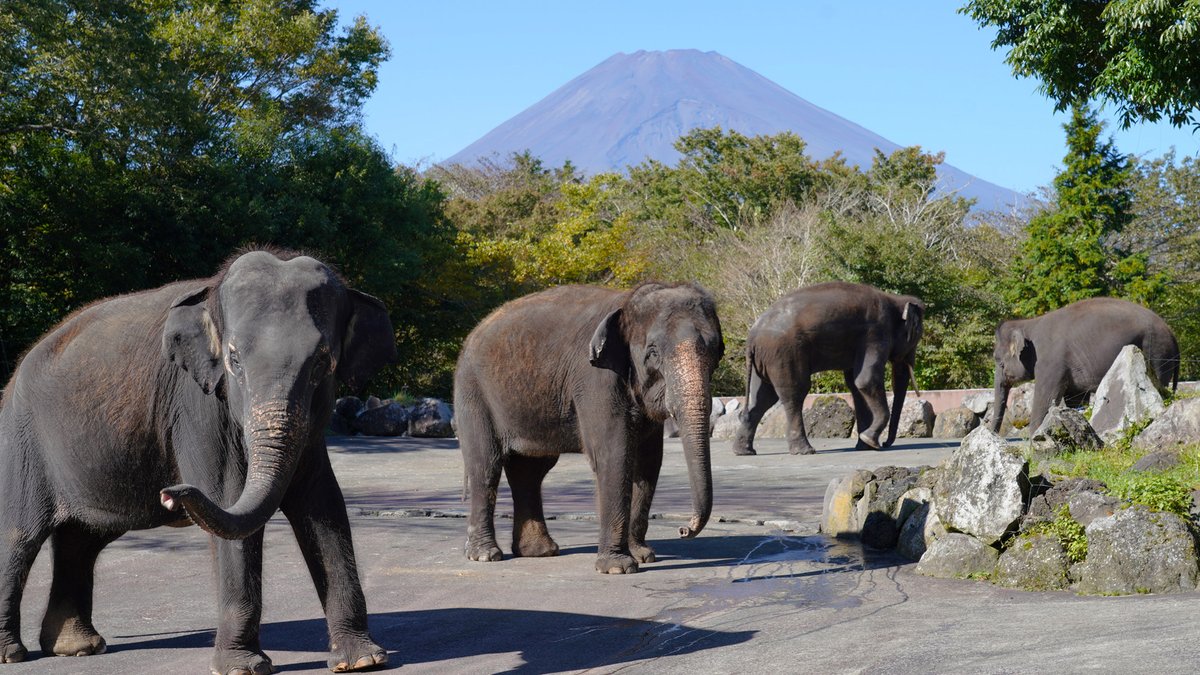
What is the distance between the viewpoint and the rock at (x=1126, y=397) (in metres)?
14.9

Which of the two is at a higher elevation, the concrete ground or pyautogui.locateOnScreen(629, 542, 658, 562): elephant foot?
pyautogui.locateOnScreen(629, 542, 658, 562): elephant foot

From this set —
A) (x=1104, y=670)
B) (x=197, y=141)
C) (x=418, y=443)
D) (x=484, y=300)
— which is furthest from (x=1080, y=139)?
(x=1104, y=670)

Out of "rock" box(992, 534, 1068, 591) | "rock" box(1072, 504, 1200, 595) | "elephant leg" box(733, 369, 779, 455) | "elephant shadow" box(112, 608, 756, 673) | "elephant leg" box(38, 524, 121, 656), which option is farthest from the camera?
"elephant leg" box(733, 369, 779, 455)

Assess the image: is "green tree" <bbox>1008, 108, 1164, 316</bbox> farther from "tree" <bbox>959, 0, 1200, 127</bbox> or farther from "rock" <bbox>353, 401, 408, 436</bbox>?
"rock" <bbox>353, 401, 408, 436</bbox>

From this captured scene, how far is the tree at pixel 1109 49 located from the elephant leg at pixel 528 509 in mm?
11598

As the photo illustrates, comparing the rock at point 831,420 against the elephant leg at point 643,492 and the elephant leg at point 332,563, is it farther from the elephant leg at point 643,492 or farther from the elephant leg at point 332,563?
the elephant leg at point 332,563

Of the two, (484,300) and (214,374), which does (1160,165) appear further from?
(214,374)

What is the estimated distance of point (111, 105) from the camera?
82.9ft

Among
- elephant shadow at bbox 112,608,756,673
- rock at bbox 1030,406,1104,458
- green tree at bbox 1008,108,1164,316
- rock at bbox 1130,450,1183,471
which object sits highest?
green tree at bbox 1008,108,1164,316

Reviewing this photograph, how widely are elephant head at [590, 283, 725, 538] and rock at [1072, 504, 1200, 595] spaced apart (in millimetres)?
2451

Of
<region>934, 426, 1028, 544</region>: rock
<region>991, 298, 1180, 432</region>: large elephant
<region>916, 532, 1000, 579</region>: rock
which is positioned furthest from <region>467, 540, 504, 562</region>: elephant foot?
<region>991, 298, 1180, 432</region>: large elephant

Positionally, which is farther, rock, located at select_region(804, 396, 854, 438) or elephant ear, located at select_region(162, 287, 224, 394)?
rock, located at select_region(804, 396, 854, 438)

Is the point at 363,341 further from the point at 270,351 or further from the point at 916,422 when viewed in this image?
the point at 916,422

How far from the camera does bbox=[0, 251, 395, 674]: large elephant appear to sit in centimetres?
590
